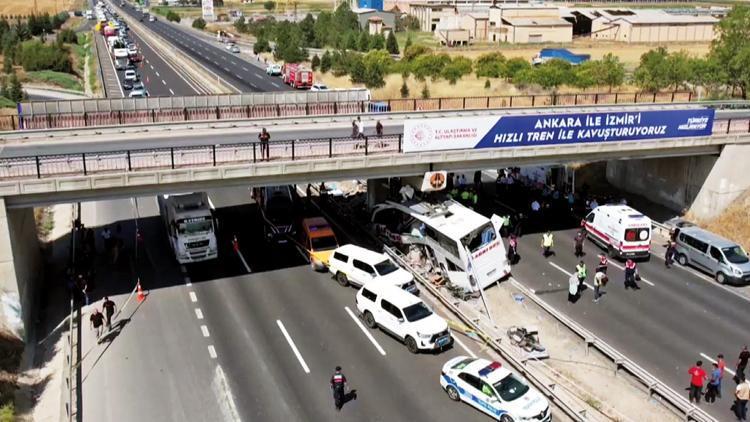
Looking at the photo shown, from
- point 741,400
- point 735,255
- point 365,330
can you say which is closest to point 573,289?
point 735,255

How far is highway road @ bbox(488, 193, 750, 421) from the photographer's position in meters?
24.3

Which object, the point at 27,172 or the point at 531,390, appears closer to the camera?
the point at 531,390

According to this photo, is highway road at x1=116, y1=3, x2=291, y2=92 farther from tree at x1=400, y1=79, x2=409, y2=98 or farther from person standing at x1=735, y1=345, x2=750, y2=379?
person standing at x1=735, y1=345, x2=750, y2=379

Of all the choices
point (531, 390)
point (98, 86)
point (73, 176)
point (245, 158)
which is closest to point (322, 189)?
point (245, 158)

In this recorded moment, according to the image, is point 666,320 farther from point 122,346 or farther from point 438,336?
point 122,346

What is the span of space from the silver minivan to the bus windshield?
9.91 m

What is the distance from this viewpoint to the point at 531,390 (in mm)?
20188

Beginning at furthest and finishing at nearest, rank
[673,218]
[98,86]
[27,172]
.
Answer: [98,86] → [673,218] → [27,172]

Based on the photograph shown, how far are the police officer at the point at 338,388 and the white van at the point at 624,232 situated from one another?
17.4 meters

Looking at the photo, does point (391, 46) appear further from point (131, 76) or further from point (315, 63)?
point (131, 76)

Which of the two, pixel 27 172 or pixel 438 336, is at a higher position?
pixel 27 172

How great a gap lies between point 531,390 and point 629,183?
87.5 ft

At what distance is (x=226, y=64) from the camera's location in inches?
3971

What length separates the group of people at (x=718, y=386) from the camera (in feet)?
67.4
